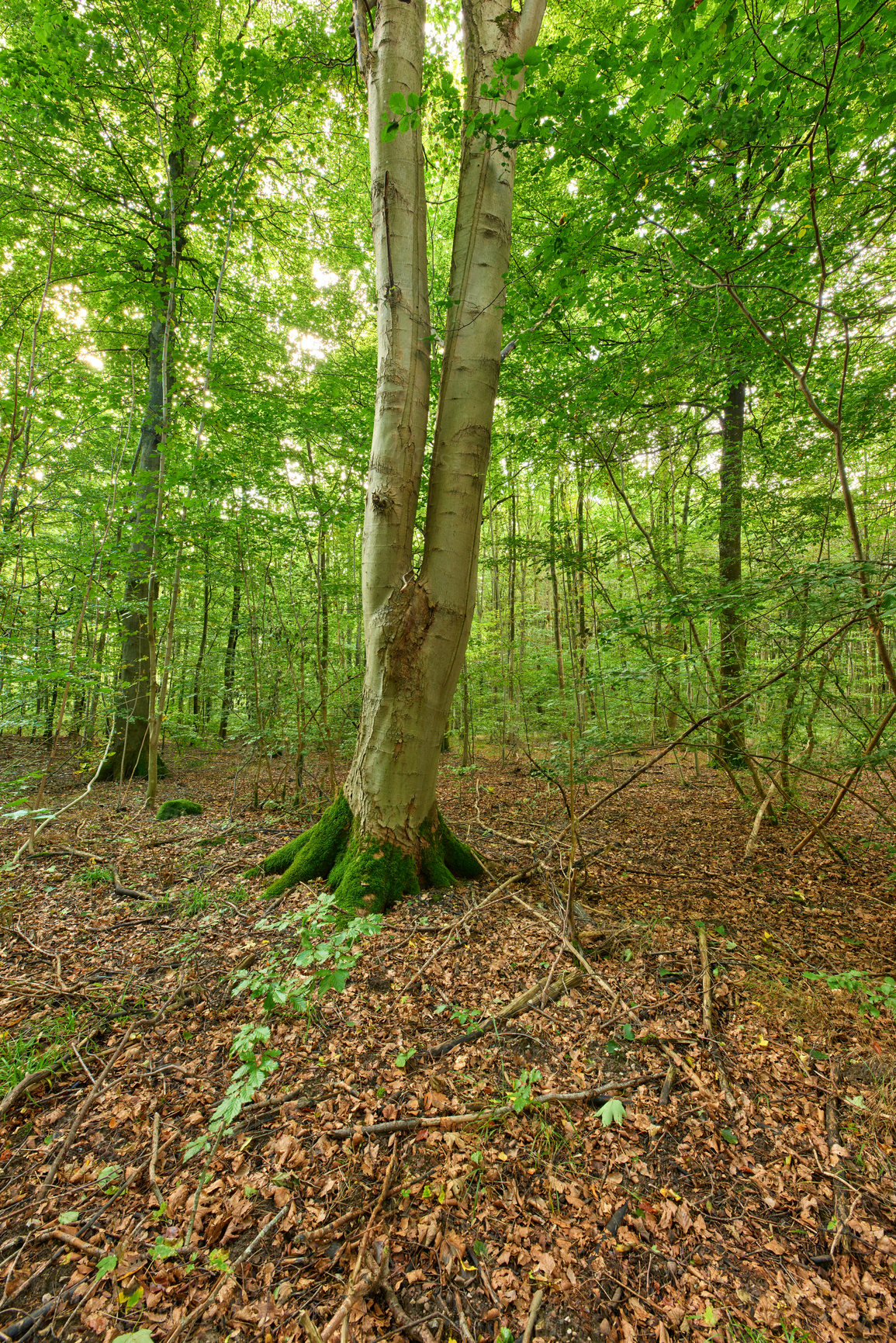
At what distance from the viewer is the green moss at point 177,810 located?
5.81m

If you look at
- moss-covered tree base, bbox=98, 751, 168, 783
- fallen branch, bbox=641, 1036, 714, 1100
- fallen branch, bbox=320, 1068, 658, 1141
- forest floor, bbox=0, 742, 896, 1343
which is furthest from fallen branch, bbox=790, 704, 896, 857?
moss-covered tree base, bbox=98, 751, 168, 783

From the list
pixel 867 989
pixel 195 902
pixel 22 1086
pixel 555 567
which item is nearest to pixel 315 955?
pixel 22 1086

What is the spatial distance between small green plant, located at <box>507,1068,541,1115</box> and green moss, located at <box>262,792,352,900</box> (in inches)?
76.1

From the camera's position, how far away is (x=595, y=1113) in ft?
6.44

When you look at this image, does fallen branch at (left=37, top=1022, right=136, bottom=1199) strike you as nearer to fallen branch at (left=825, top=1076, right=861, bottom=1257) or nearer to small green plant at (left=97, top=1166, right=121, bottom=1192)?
small green plant at (left=97, top=1166, right=121, bottom=1192)

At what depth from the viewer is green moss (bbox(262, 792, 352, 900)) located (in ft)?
11.7

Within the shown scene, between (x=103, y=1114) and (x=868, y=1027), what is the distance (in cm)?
352

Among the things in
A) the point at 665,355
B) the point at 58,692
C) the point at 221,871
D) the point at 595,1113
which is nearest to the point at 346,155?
the point at 665,355

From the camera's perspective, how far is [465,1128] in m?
1.90

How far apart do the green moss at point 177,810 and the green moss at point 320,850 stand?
2.85 metres

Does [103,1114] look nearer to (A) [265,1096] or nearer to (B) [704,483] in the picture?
(A) [265,1096]

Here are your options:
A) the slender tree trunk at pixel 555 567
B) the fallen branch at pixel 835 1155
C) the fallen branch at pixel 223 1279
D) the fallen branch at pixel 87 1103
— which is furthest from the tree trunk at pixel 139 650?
the fallen branch at pixel 835 1155

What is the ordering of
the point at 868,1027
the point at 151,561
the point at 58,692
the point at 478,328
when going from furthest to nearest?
the point at 58,692
the point at 151,561
the point at 478,328
the point at 868,1027

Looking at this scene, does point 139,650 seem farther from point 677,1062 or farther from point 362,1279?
point 677,1062
